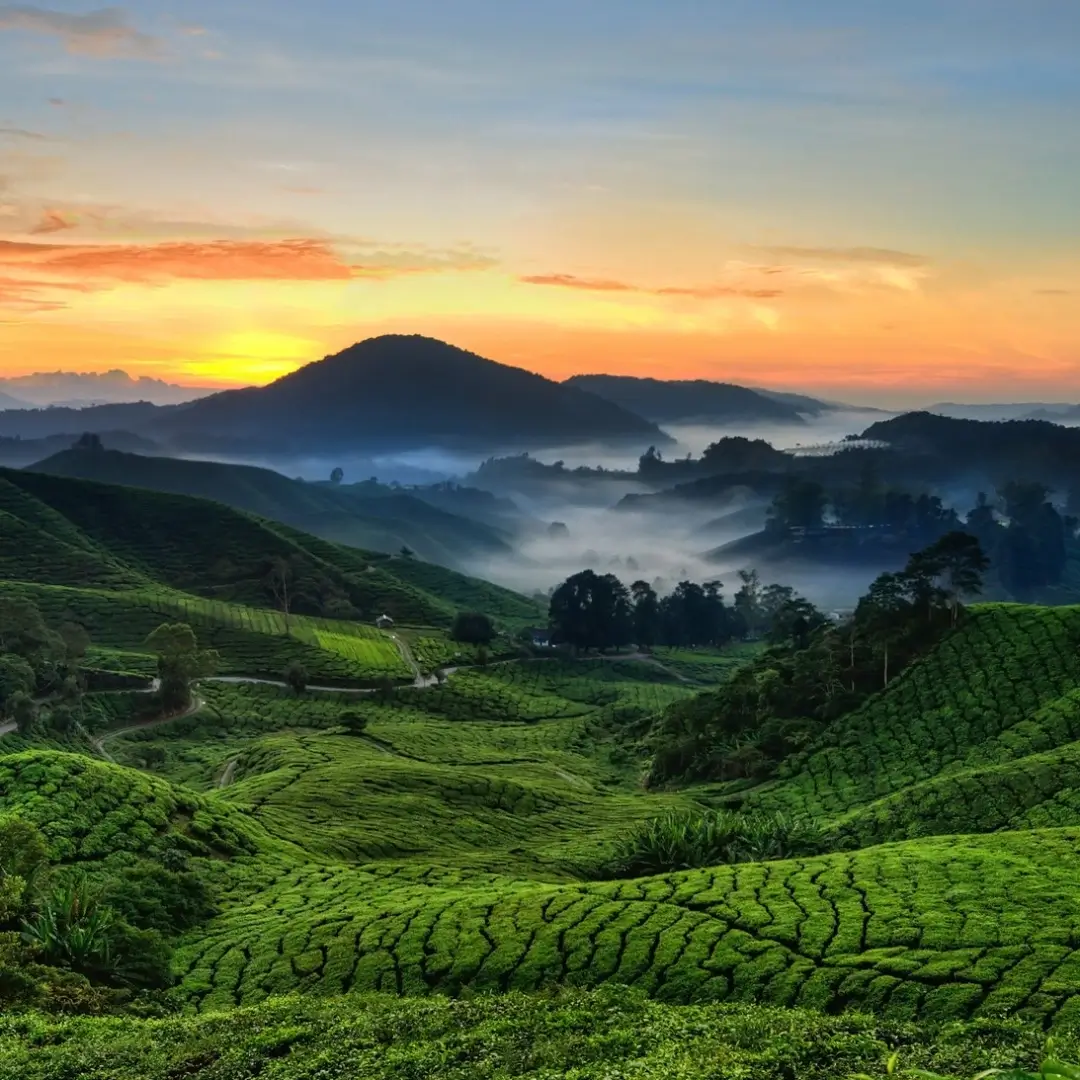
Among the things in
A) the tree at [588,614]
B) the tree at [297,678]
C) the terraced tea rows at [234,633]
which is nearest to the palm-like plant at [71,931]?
the tree at [297,678]

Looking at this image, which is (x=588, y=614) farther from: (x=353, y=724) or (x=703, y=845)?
(x=703, y=845)

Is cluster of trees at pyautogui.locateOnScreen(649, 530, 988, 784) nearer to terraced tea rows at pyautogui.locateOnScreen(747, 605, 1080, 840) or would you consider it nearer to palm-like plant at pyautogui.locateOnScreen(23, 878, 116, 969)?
terraced tea rows at pyautogui.locateOnScreen(747, 605, 1080, 840)

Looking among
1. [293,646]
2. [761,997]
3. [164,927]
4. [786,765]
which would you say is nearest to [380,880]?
[164,927]

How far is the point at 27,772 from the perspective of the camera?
31.1 meters

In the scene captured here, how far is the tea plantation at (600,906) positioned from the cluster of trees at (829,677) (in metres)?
1.89

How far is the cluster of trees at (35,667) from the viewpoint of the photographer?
69.5 meters

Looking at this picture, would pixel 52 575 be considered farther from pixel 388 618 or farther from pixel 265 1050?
pixel 265 1050

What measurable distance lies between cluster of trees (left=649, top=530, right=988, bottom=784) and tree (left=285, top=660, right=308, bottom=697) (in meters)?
41.1

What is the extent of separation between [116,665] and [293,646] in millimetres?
19700

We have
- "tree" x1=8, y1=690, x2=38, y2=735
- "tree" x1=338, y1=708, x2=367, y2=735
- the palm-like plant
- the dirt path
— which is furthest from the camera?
the dirt path

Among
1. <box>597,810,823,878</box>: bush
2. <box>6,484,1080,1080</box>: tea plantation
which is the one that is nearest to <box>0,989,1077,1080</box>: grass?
<box>6,484,1080,1080</box>: tea plantation

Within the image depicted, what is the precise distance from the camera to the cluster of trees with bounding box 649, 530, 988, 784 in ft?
182

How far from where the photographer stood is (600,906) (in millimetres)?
23109

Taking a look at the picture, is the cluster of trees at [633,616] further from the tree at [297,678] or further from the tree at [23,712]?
the tree at [23,712]
